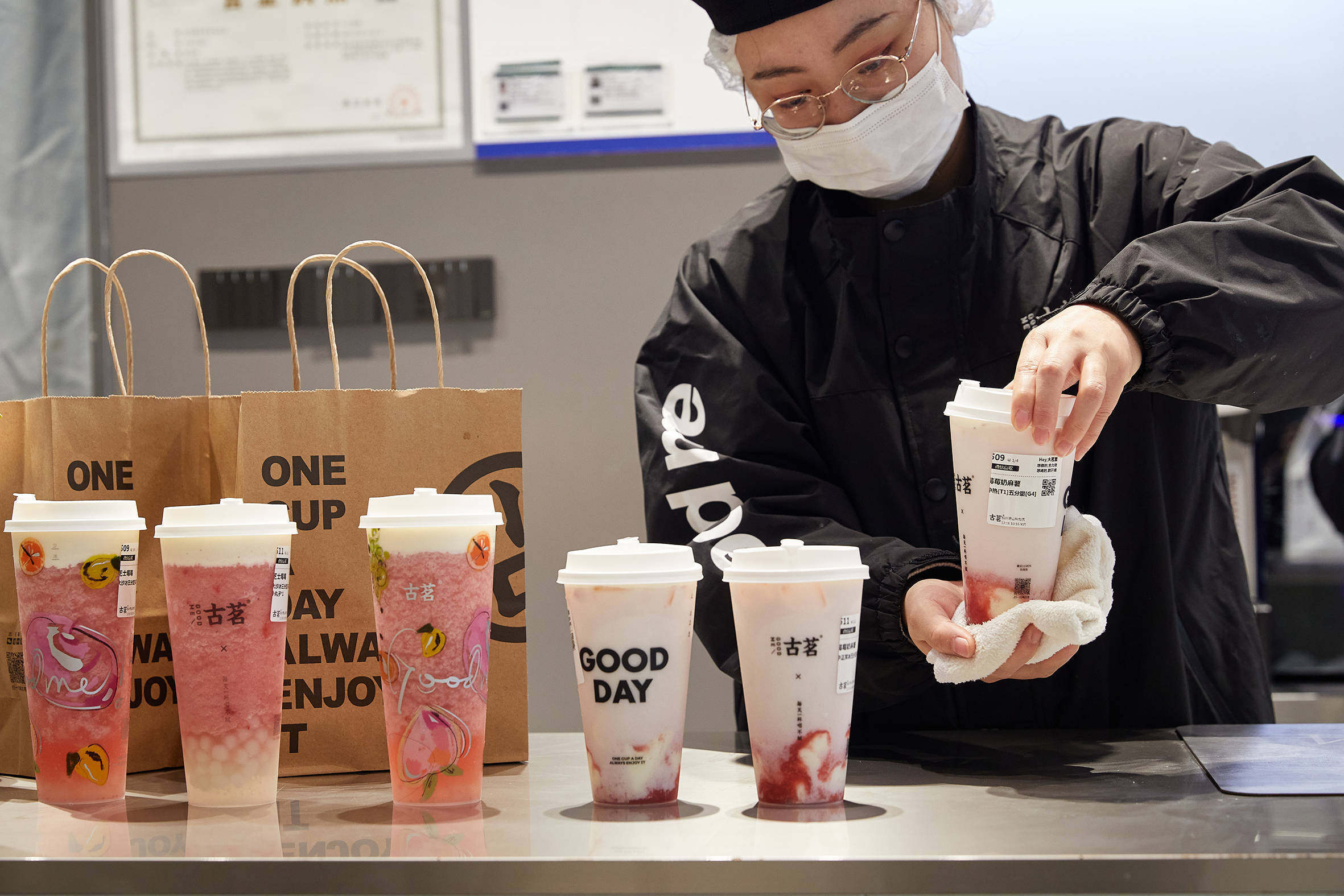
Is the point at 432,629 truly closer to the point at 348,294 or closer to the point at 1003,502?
the point at 1003,502

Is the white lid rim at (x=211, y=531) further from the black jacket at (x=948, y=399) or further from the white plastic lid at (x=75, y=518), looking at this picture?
the black jacket at (x=948, y=399)

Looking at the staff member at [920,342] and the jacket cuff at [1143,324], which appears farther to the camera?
the staff member at [920,342]

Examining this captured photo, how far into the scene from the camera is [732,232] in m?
1.52

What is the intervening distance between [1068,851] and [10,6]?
8.28ft

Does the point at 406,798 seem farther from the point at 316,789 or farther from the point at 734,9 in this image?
the point at 734,9

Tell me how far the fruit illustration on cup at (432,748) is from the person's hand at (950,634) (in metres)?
0.42

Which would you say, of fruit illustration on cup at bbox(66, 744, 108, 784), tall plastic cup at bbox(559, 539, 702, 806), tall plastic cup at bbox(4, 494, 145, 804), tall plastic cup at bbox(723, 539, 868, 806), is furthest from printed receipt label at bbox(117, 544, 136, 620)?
tall plastic cup at bbox(723, 539, 868, 806)

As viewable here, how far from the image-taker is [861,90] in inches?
53.0

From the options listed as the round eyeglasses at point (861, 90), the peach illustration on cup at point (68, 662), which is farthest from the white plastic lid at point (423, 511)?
the round eyeglasses at point (861, 90)

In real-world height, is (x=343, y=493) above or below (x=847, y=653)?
above

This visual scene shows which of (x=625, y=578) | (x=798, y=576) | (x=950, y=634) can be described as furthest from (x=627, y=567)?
(x=950, y=634)

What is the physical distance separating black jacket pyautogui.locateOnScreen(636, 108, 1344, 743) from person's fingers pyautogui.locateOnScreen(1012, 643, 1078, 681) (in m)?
0.21

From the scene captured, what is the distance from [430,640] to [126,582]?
29cm

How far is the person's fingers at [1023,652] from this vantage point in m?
0.96
